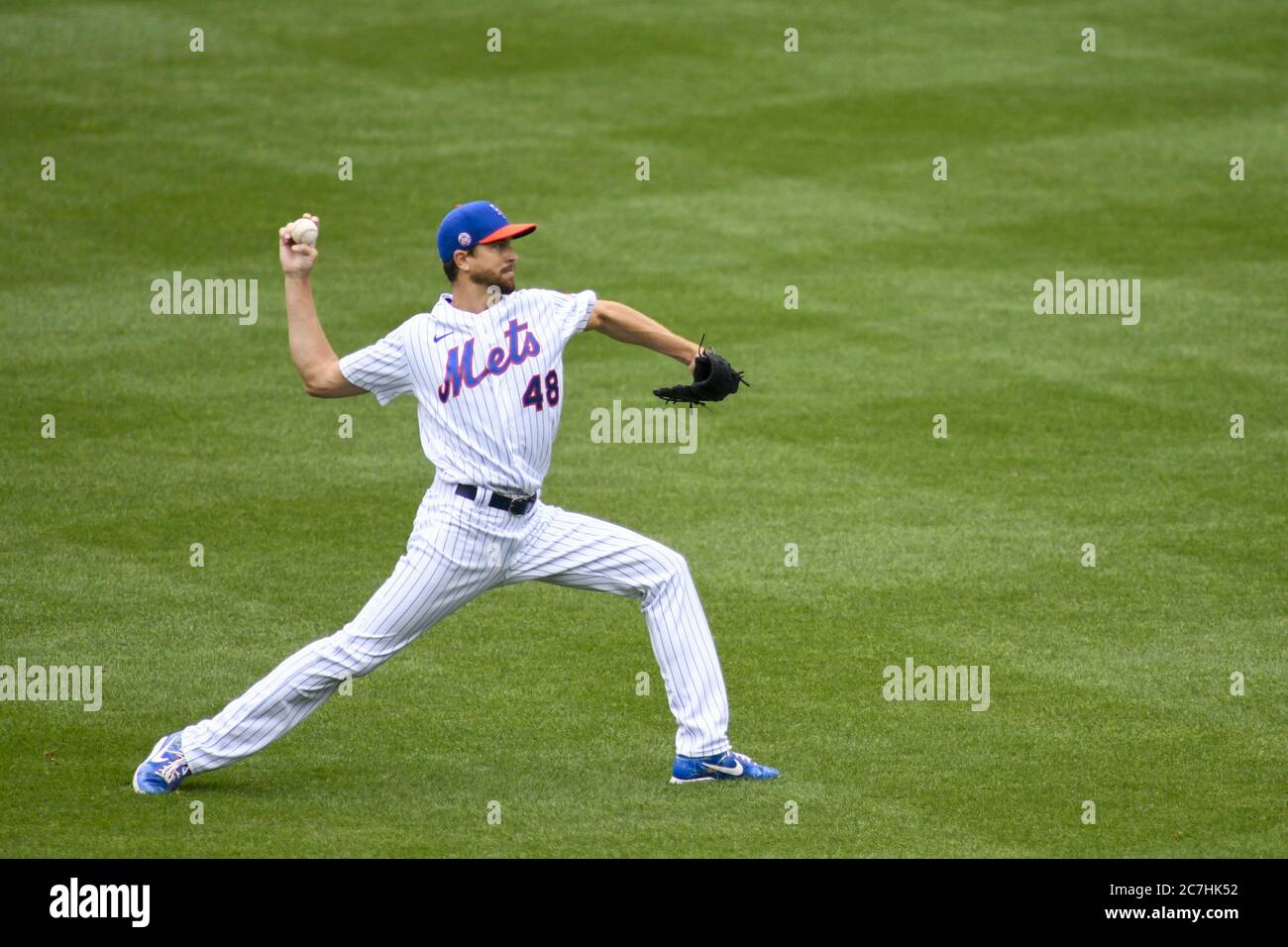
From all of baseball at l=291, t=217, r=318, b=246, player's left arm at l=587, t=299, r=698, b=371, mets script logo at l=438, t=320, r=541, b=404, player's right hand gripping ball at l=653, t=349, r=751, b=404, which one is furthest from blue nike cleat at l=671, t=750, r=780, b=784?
baseball at l=291, t=217, r=318, b=246

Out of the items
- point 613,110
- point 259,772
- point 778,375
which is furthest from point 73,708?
point 613,110

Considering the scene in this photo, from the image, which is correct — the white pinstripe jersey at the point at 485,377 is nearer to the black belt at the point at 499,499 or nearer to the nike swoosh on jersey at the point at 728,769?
the black belt at the point at 499,499

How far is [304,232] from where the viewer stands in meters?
6.54

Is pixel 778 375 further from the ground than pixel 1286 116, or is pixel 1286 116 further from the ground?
pixel 1286 116

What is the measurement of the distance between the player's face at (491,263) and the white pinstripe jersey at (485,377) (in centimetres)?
10

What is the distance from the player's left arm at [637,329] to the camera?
6.79 meters

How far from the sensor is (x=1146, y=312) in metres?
14.5

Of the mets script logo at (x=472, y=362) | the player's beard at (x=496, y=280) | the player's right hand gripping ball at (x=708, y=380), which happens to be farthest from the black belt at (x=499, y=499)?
the player's beard at (x=496, y=280)

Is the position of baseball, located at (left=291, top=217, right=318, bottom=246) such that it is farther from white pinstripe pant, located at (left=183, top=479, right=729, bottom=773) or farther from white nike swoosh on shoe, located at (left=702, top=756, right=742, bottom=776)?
white nike swoosh on shoe, located at (left=702, top=756, right=742, bottom=776)

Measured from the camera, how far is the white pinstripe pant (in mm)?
6648

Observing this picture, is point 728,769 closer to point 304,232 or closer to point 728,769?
point 728,769

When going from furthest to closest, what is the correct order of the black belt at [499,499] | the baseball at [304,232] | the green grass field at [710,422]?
1. the green grass field at [710,422]
2. the black belt at [499,499]
3. the baseball at [304,232]
